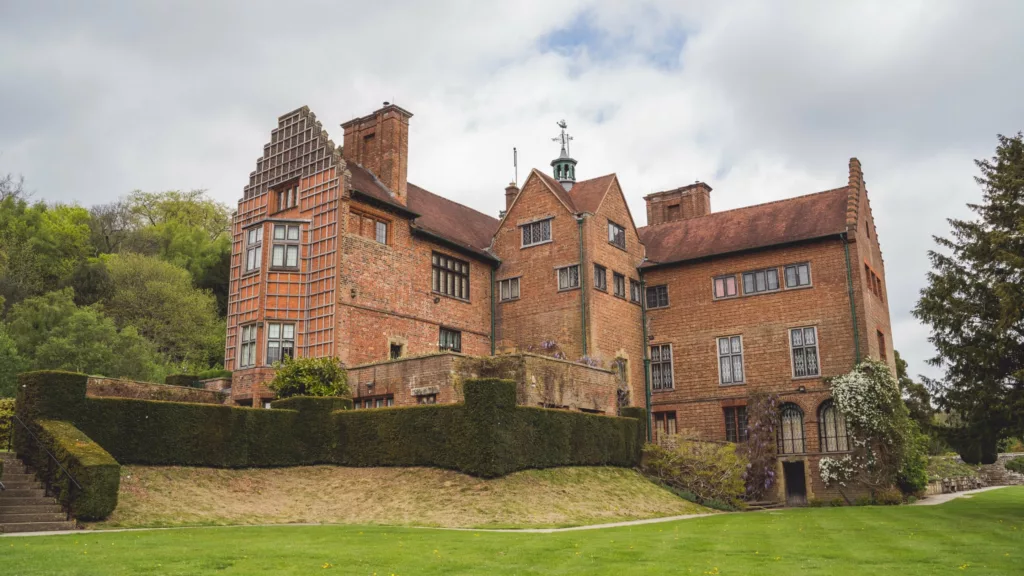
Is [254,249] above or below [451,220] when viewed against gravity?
below

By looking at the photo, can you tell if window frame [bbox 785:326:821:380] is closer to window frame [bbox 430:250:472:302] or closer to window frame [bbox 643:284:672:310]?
window frame [bbox 643:284:672:310]

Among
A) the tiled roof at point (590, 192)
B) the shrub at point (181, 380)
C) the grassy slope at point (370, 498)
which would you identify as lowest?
the grassy slope at point (370, 498)

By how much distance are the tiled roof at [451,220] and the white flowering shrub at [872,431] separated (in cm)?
1596

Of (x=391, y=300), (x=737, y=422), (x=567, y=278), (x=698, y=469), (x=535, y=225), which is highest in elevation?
(x=535, y=225)

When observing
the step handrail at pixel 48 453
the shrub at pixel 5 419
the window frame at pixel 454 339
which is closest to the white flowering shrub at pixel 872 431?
the window frame at pixel 454 339

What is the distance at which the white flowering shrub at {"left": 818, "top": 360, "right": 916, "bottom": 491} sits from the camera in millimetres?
29375

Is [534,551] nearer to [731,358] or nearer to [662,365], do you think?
[731,358]

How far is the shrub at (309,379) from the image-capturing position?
2670 centimetres

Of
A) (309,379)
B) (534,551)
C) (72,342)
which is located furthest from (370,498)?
(72,342)

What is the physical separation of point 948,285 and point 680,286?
41.3 ft

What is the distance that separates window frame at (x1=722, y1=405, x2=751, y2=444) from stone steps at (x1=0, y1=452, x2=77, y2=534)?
2413cm

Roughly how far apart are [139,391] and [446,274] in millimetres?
12640

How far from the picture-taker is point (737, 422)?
33281mm

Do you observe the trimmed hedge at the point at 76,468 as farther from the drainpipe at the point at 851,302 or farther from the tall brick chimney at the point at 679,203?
the tall brick chimney at the point at 679,203
